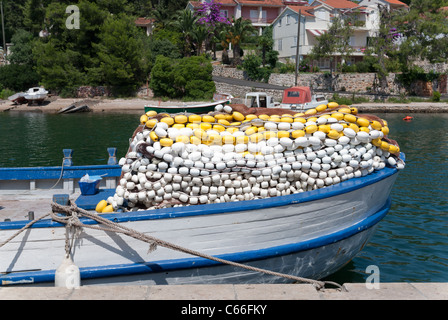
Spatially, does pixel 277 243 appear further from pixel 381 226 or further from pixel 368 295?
pixel 381 226

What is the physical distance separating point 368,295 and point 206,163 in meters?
2.18

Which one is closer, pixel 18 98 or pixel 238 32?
pixel 18 98

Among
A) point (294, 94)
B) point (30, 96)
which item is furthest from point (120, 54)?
point (294, 94)

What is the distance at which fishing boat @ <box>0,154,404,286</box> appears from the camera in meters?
5.04

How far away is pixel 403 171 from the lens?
15.4 metres

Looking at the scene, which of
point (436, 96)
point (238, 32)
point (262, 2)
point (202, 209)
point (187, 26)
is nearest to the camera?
point (202, 209)

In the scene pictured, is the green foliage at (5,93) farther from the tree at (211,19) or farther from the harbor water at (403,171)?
the tree at (211,19)

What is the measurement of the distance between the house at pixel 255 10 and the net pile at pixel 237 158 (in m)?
55.1

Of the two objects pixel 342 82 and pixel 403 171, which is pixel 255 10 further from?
pixel 403 171

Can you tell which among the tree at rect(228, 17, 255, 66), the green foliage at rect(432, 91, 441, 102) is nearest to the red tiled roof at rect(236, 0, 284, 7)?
the tree at rect(228, 17, 255, 66)

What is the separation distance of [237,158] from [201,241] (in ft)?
3.24

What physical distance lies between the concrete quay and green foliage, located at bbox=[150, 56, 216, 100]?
128 feet

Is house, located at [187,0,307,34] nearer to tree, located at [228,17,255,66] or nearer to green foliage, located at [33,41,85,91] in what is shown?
tree, located at [228,17,255,66]
